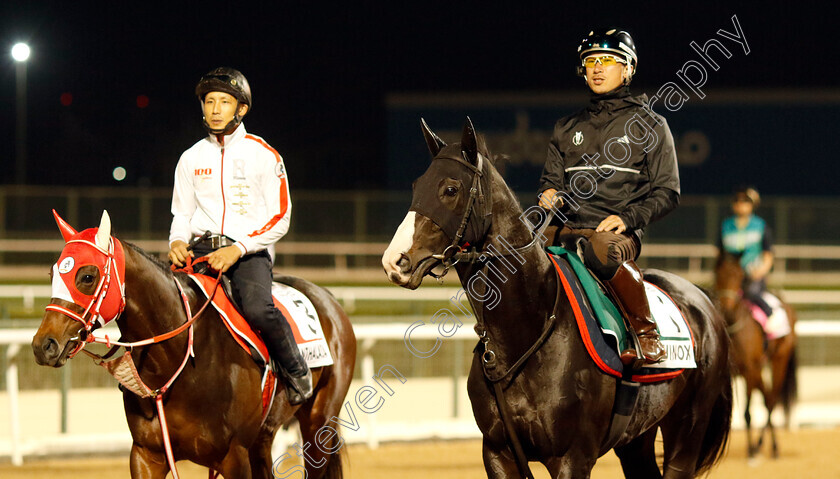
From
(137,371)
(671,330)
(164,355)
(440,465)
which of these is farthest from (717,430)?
(440,465)

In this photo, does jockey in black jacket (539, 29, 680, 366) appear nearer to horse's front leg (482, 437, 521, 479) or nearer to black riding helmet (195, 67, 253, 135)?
horse's front leg (482, 437, 521, 479)

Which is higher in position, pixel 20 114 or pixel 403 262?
pixel 20 114

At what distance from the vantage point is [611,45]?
448 cm

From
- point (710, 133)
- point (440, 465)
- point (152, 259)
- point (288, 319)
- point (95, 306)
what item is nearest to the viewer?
point (95, 306)

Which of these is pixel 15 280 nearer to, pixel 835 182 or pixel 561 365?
pixel 561 365

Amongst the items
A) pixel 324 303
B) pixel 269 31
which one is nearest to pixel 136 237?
pixel 269 31

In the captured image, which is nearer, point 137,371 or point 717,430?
point 137,371

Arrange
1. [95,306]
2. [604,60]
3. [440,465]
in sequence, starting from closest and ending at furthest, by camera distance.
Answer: [95,306], [604,60], [440,465]

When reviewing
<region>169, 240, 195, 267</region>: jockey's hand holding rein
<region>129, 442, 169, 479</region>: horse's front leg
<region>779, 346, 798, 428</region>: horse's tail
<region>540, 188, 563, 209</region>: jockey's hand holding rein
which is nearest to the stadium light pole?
<region>779, 346, 798, 428</region>: horse's tail

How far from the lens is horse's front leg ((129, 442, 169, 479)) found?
4266 millimetres

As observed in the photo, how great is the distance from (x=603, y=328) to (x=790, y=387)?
18.5 ft

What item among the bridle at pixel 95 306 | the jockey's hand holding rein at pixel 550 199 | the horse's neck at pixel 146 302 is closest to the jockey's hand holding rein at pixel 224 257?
the horse's neck at pixel 146 302

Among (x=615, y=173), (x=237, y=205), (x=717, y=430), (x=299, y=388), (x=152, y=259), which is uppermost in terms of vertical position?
(x=615, y=173)

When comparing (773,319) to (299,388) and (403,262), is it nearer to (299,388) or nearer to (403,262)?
(299,388)
